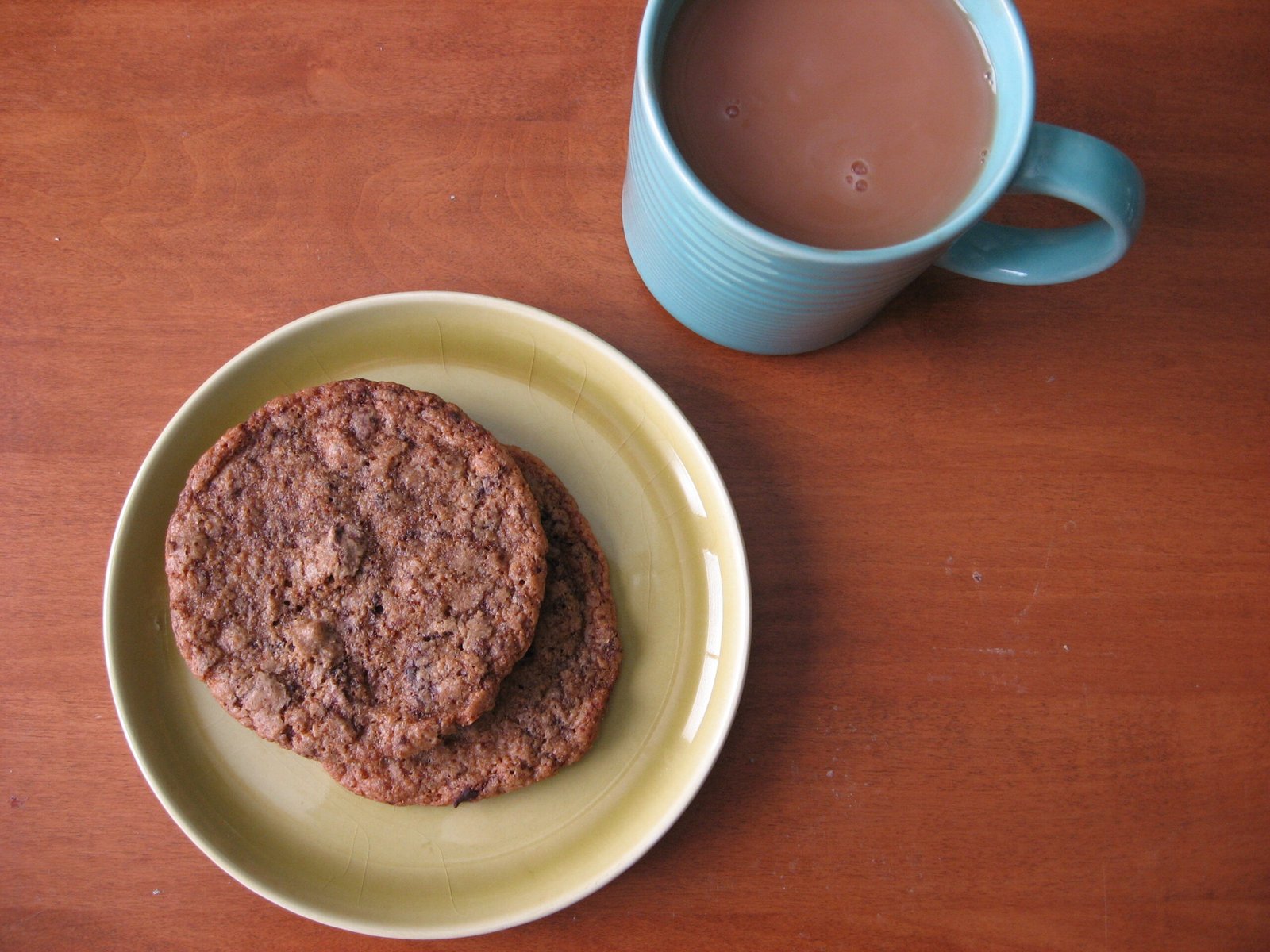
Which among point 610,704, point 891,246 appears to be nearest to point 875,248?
point 891,246

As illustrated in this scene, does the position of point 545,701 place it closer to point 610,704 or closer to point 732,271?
point 610,704

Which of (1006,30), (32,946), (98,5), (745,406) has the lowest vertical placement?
(32,946)

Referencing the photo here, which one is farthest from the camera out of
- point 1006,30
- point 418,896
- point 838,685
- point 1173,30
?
point 1173,30

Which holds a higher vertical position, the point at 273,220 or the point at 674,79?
the point at 674,79

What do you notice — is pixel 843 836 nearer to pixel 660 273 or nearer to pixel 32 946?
pixel 660 273

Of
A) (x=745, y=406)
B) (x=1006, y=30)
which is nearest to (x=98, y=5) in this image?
(x=745, y=406)

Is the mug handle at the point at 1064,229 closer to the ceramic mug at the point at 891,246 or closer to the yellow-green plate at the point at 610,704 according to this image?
the ceramic mug at the point at 891,246
